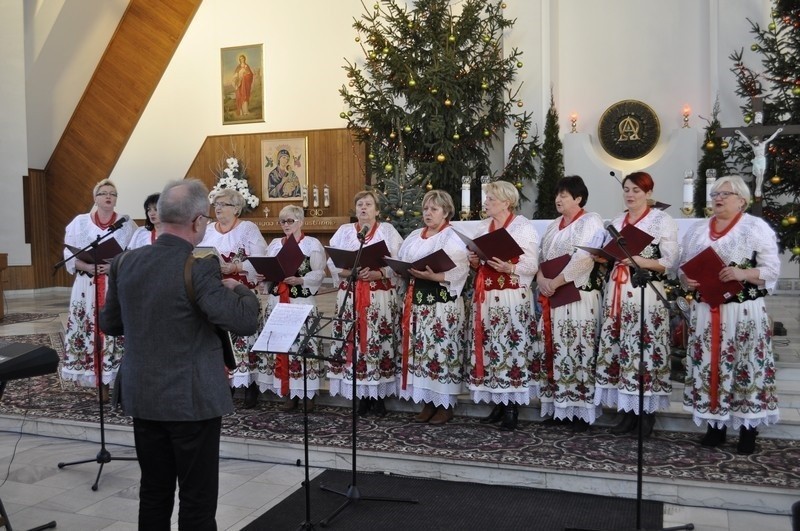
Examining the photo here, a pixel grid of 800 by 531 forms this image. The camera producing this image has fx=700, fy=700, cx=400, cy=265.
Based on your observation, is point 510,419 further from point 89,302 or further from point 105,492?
point 89,302

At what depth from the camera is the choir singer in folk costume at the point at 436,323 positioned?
468cm

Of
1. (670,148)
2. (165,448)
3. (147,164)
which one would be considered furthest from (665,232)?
(147,164)

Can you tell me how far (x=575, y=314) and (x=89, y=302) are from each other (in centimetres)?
372

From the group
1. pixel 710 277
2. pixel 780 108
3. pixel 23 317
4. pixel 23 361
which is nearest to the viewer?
pixel 23 361

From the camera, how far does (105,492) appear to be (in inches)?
158

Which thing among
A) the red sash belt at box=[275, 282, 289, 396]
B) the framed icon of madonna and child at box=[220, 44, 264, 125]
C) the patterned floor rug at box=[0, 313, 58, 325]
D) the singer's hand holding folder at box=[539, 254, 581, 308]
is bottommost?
the patterned floor rug at box=[0, 313, 58, 325]

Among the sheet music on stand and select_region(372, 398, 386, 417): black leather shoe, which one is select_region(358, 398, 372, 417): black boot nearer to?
select_region(372, 398, 386, 417): black leather shoe

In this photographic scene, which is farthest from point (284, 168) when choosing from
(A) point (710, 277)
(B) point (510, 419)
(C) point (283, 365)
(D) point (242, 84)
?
(A) point (710, 277)

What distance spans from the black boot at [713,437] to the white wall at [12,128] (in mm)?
12788

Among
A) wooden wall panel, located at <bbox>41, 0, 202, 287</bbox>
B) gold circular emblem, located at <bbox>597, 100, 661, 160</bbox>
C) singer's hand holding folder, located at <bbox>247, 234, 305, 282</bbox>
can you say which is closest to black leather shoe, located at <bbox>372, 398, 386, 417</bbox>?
singer's hand holding folder, located at <bbox>247, 234, 305, 282</bbox>

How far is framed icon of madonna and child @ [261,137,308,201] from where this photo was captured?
39.9 ft

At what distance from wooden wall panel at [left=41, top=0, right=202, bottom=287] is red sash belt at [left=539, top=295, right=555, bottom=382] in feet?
34.3

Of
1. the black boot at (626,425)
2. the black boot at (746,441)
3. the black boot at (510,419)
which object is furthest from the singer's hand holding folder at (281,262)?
the black boot at (746,441)

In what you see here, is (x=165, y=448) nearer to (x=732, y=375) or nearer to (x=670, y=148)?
(x=732, y=375)
